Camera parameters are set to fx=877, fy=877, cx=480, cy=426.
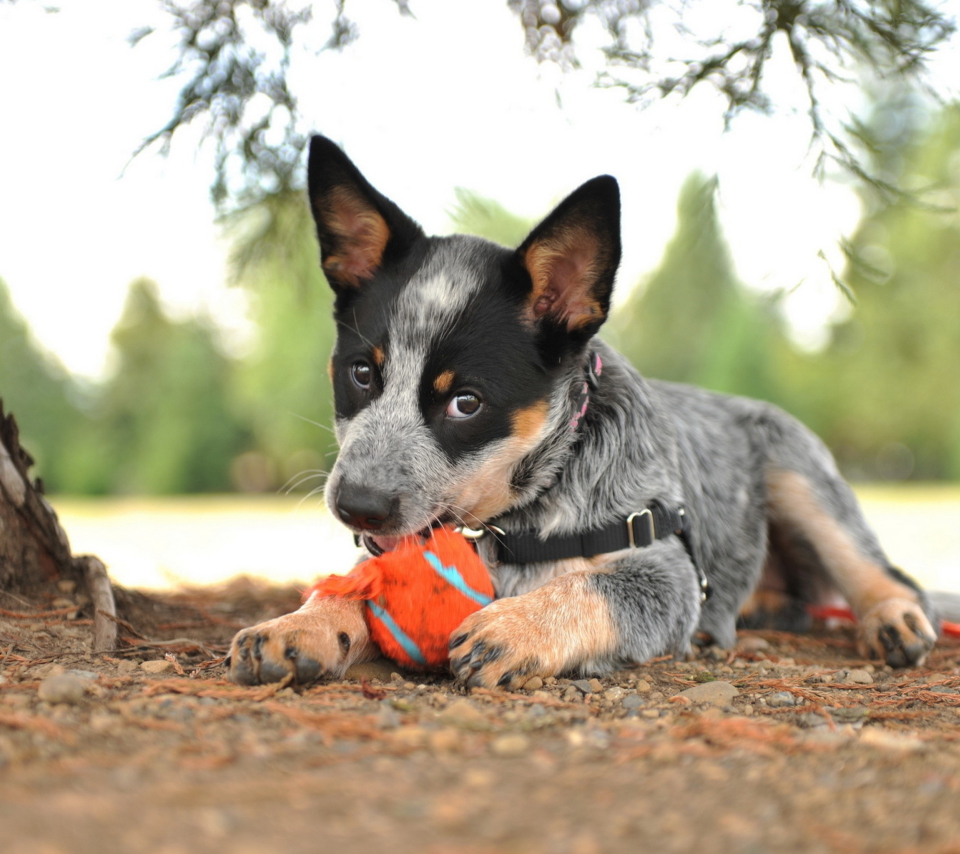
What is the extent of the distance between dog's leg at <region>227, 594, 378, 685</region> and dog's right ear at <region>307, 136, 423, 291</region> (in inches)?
55.2

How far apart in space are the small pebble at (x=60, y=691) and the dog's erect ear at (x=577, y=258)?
1.90 m

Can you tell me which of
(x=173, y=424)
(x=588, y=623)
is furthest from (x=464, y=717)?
(x=173, y=424)

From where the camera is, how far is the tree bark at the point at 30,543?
10.5 ft

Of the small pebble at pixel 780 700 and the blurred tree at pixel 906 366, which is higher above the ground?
the blurred tree at pixel 906 366

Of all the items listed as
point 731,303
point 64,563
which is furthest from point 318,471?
point 731,303

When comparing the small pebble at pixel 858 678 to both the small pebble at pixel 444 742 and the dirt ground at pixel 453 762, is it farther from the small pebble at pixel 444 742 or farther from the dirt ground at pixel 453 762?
the small pebble at pixel 444 742

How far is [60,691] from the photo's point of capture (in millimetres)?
2203

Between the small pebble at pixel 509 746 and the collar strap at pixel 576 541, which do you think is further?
the collar strap at pixel 576 541

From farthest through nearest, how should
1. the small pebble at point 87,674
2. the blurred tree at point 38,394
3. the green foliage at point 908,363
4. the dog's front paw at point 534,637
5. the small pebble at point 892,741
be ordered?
the green foliage at point 908,363
the blurred tree at point 38,394
the dog's front paw at point 534,637
the small pebble at point 87,674
the small pebble at point 892,741

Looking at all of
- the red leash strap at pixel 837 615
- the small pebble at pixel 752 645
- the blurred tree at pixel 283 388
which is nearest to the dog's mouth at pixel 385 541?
the small pebble at pixel 752 645

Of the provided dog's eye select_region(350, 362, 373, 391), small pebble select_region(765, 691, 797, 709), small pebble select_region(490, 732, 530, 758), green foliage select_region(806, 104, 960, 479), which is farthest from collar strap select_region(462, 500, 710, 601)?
green foliage select_region(806, 104, 960, 479)

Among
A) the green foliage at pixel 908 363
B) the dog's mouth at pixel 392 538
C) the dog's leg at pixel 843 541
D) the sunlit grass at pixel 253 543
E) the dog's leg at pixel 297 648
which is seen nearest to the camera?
the dog's leg at pixel 297 648

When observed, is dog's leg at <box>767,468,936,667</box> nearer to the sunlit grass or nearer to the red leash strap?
the red leash strap

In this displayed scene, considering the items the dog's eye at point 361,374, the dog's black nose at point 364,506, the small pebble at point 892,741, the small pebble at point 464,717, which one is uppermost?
the dog's eye at point 361,374
